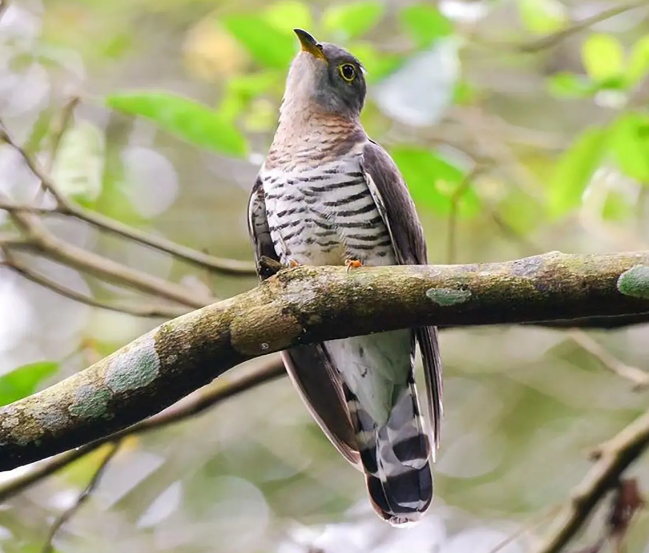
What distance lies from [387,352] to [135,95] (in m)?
1.31

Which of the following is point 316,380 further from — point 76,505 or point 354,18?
point 354,18

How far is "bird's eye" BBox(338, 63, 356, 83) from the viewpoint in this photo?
3908 mm

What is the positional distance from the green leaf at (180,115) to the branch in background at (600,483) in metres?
1.73

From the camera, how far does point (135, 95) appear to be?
10.4ft

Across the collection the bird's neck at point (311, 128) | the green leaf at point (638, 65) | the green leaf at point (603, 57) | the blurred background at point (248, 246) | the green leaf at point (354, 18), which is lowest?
the blurred background at point (248, 246)

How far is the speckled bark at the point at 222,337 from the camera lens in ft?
6.97

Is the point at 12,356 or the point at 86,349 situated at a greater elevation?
the point at 86,349

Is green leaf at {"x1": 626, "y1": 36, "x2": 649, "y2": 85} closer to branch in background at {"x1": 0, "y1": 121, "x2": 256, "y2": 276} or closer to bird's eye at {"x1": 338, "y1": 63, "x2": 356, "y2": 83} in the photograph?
bird's eye at {"x1": 338, "y1": 63, "x2": 356, "y2": 83}

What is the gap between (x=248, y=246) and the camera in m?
6.61

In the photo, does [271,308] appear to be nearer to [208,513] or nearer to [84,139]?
[84,139]

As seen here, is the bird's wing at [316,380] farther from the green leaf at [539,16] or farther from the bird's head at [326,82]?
the green leaf at [539,16]

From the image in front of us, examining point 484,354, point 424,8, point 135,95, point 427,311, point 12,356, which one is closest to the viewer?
point 427,311

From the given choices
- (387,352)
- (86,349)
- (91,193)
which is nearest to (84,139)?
(91,193)

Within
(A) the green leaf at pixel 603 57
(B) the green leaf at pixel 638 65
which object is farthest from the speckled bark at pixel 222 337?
(A) the green leaf at pixel 603 57
